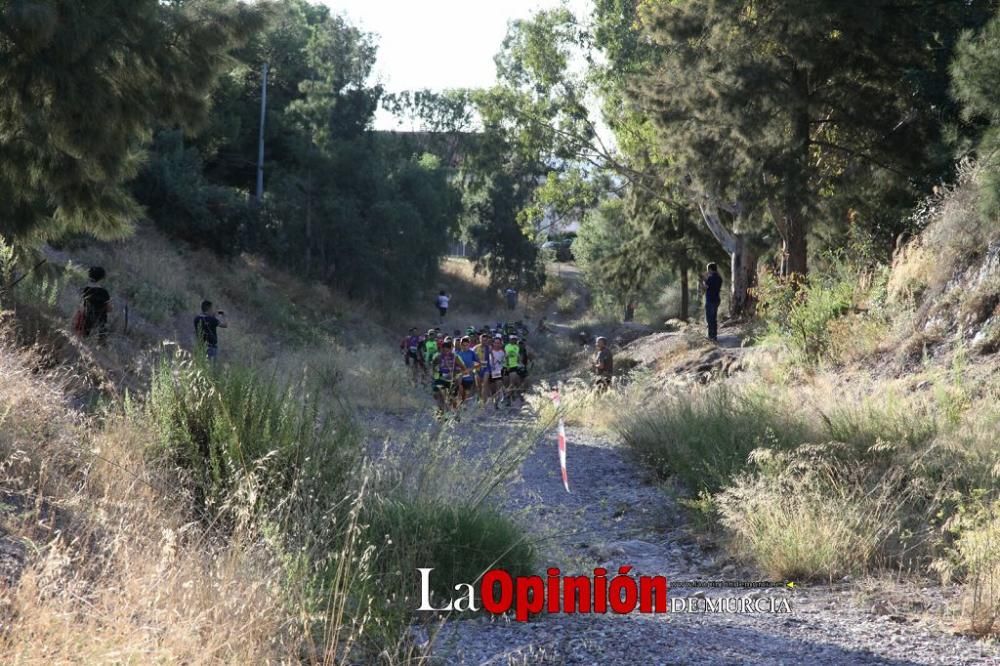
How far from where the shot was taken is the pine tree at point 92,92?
39.0 ft

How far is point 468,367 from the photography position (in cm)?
1780

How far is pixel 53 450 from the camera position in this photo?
6.84 metres

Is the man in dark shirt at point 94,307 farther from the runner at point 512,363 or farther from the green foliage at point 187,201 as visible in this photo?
the green foliage at point 187,201

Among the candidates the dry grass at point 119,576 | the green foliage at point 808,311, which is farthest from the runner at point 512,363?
the dry grass at point 119,576

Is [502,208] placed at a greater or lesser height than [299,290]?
greater

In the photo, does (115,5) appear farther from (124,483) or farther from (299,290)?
(299,290)

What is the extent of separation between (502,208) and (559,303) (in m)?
8.50

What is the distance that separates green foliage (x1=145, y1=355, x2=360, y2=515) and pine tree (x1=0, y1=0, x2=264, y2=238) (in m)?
5.45

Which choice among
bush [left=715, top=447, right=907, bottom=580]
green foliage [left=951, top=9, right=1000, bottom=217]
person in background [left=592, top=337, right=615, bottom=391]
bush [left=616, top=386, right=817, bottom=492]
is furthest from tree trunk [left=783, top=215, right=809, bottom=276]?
bush [left=715, top=447, right=907, bottom=580]

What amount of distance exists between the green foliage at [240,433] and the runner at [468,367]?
9.68 m

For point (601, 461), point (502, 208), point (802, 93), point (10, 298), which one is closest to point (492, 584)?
point (601, 461)

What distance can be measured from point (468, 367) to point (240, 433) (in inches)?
416

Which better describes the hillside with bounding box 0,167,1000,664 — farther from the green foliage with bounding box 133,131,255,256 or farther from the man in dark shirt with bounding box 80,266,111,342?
the green foliage with bounding box 133,131,255,256

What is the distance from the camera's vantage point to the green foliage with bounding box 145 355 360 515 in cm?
697
